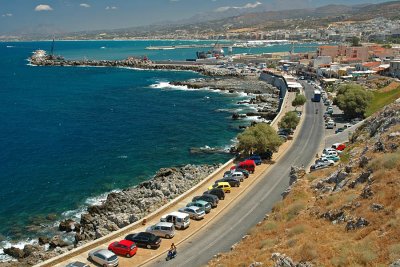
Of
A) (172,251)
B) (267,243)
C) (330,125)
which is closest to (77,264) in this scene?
(172,251)

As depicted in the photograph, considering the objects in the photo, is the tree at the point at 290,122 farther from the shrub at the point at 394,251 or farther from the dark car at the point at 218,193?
the shrub at the point at 394,251

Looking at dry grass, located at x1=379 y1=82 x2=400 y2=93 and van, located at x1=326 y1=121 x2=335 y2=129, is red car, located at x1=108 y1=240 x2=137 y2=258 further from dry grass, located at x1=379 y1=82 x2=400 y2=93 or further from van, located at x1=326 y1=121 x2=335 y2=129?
dry grass, located at x1=379 y1=82 x2=400 y2=93

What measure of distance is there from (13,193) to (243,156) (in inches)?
787

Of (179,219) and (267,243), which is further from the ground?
(267,243)

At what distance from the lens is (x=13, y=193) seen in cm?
3531

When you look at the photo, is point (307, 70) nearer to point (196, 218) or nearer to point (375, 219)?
point (196, 218)

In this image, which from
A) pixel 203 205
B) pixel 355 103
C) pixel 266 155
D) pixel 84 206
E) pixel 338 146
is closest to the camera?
pixel 203 205

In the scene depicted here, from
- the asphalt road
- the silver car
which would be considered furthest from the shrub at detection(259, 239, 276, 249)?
the silver car

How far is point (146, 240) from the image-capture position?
20.9 metres

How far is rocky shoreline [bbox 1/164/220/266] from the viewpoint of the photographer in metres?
25.1

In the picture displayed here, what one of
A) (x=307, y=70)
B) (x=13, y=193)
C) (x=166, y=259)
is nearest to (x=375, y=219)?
(x=166, y=259)

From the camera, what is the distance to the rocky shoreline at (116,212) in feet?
82.3

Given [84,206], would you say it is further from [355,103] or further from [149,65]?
[149,65]

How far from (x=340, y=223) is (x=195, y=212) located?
32.2 ft
